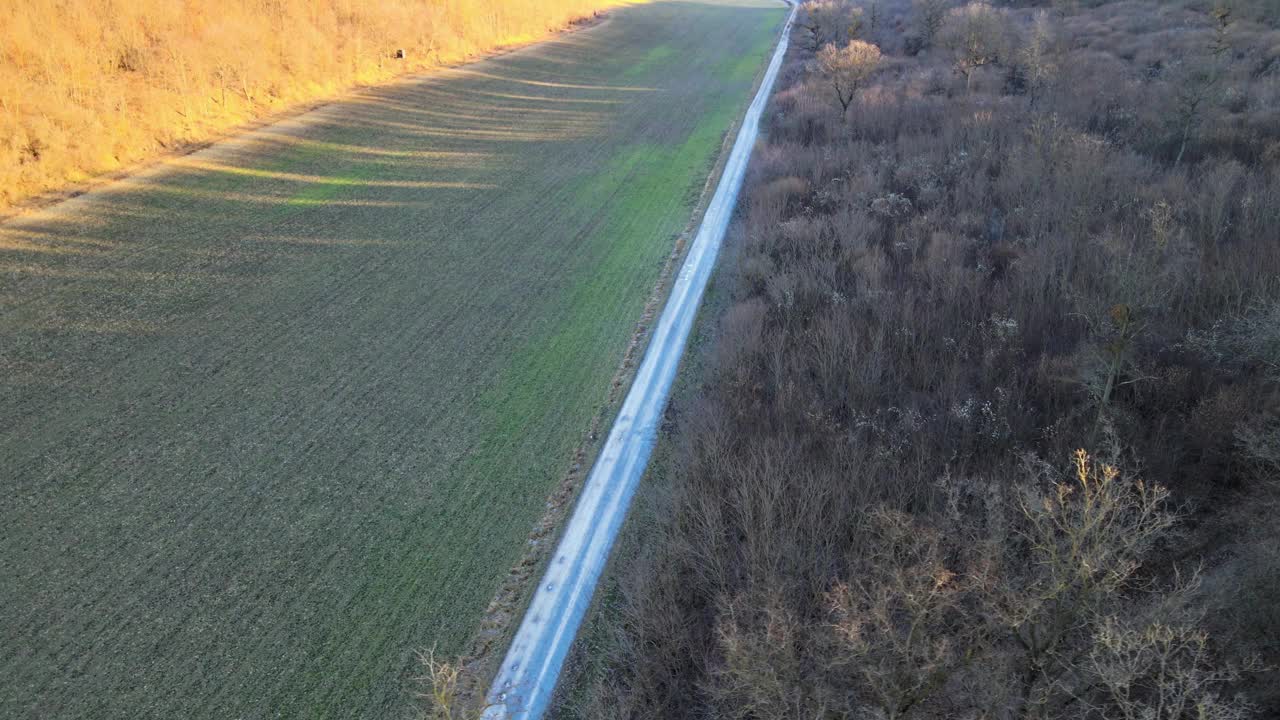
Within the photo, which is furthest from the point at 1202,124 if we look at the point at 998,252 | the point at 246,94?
the point at 246,94

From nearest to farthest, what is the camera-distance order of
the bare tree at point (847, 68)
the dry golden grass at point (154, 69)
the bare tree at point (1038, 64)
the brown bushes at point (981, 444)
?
the brown bushes at point (981, 444) → the dry golden grass at point (154, 69) → the bare tree at point (1038, 64) → the bare tree at point (847, 68)

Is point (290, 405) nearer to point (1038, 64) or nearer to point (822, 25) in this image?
point (1038, 64)

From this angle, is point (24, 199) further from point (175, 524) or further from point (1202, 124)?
point (1202, 124)

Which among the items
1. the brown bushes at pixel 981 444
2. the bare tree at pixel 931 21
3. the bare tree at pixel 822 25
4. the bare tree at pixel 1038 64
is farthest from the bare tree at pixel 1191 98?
the bare tree at pixel 822 25

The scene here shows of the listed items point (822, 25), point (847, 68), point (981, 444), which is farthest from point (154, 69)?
point (822, 25)

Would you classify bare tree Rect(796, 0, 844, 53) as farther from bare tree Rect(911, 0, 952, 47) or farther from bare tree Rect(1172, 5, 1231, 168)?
bare tree Rect(1172, 5, 1231, 168)

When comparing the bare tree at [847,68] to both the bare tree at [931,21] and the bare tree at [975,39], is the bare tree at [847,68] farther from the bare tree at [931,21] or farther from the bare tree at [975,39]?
the bare tree at [931,21]

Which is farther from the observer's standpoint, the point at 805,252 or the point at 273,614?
the point at 805,252
